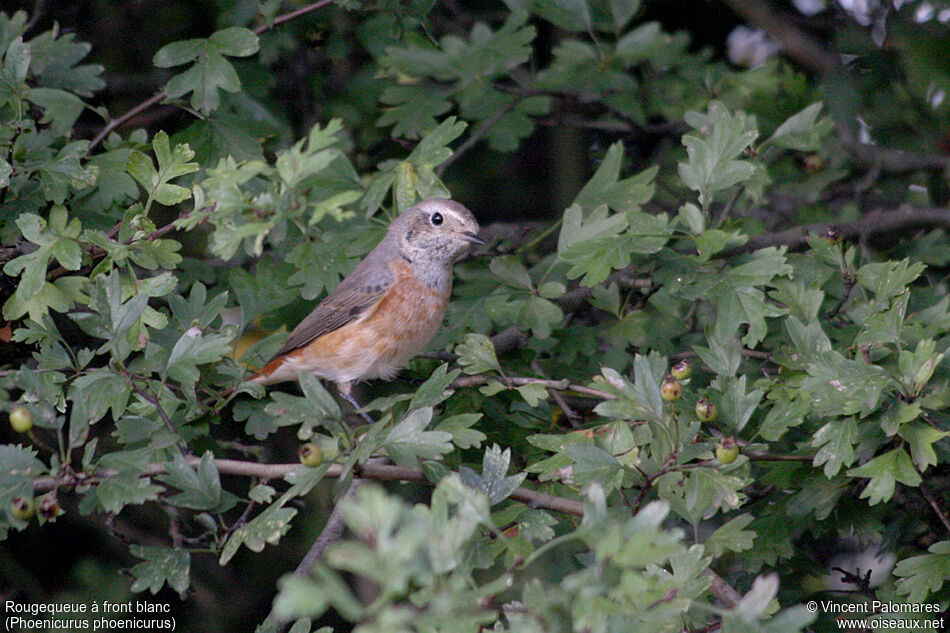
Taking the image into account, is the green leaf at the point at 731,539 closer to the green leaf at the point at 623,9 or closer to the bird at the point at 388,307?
the bird at the point at 388,307

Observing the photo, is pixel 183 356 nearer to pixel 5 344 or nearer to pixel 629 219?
pixel 5 344

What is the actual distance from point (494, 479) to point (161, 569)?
0.95m

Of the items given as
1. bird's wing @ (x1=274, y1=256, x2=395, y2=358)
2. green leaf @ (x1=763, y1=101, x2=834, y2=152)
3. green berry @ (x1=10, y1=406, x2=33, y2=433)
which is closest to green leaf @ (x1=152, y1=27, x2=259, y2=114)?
bird's wing @ (x1=274, y1=256, x2=395, y2=358)

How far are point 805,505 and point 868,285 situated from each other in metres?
0.75

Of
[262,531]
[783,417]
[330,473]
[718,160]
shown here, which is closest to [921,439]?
[783,417]

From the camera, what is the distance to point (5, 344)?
11.0 ft

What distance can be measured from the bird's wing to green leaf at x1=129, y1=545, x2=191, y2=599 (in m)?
1.69

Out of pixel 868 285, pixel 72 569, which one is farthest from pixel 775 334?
pixel 72 569

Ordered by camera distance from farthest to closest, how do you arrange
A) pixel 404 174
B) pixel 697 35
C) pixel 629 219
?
pixel 697 35
pixel 404 174
pixel 629 219

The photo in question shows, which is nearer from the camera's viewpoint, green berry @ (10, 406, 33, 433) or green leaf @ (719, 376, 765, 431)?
green berry @ (10, 406, 33, 433)

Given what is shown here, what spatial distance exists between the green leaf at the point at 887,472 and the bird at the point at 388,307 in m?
1.95

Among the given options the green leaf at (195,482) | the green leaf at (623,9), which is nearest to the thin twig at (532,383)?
the green leaf at (195,482)

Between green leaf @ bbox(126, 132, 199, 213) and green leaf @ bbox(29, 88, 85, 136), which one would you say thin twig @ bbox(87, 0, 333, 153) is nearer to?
green leaf @ bbox(29, 88, 85, 136)

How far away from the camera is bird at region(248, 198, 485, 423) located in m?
4.11
